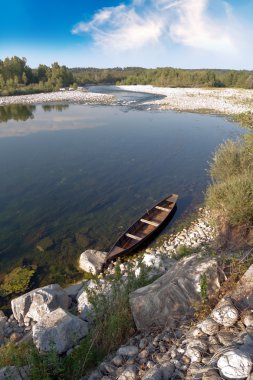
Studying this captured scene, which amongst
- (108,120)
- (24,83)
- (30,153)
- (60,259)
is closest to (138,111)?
(108,120)

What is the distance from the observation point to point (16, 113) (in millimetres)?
53094

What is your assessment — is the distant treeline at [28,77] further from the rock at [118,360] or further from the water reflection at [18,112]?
the rock at [118,360]

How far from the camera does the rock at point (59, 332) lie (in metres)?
6.19

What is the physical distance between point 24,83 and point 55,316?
351ft

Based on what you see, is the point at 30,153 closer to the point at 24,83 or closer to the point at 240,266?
the point at 240,266

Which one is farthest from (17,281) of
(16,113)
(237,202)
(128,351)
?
(16,113)

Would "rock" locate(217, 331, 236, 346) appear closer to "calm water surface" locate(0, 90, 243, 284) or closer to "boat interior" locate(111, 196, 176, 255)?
"boat interior" locate(111, 196, 176, 255)

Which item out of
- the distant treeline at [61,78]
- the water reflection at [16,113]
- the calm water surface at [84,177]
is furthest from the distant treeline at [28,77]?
the calm water surface at [84,177]

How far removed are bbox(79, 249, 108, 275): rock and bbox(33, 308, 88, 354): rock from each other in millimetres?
5590

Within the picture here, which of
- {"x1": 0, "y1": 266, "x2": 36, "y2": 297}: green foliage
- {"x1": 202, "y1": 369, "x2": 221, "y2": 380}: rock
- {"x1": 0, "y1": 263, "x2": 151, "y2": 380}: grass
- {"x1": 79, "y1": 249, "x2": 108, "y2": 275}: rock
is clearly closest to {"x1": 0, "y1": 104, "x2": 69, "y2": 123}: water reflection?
{"x1": 0, "y1": 266, "x2": 36, "y2": 297}: green foliage

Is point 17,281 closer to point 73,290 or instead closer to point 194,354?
point 73,290

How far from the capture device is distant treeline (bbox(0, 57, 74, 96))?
285 ft

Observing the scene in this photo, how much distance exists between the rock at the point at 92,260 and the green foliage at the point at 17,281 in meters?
2.42

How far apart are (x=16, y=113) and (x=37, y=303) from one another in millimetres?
50954
